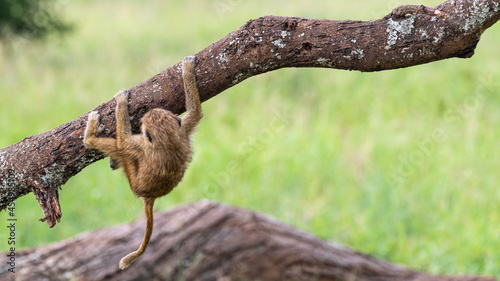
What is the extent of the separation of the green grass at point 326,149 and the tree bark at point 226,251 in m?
1.23

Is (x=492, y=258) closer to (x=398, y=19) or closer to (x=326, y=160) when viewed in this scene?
(x=326, y=160)

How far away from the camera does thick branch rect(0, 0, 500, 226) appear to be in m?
2.97

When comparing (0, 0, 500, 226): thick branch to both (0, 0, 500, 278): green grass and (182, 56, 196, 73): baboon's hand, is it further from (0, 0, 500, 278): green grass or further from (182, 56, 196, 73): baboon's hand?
(0, 0, 500, 278): green grass

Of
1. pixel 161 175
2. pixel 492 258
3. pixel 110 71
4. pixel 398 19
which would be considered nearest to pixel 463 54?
pixel 398 19

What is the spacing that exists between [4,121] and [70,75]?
2.51 metres

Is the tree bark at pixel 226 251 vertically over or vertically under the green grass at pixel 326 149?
under

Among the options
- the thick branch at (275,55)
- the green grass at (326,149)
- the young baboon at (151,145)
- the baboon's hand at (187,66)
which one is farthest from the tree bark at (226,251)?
the baboon's hand at (187,66)

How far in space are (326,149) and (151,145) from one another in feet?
19.4

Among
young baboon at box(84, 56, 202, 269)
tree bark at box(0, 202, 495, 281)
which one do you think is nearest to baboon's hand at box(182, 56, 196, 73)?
young baboon at box(84, 56, 202, 269)

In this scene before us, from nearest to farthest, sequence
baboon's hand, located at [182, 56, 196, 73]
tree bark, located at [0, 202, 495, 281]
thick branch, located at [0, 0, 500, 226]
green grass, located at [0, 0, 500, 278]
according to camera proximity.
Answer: thick branch, located at [0, 0, 500, 226]
baboon's hand, located at [182, 56, 196, 73]
tree bark, located at [0, 202, 495, 281]
green grass, located at [0, 0, 500, 278]

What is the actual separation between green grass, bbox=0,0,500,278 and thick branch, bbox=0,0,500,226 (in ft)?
13.7

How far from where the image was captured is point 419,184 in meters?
Answer: 8.23

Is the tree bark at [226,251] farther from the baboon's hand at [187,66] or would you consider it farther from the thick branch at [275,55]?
the baboon's hand at [187,66]

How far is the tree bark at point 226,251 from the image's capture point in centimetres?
574
